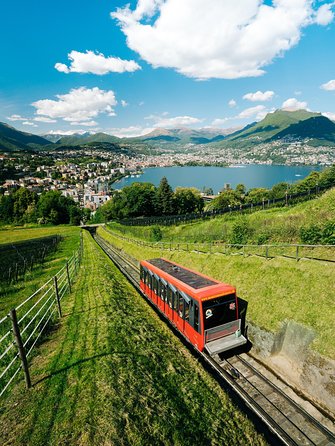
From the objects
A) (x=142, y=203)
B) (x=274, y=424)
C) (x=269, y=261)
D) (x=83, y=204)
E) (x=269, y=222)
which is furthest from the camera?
(x=83, y=204)

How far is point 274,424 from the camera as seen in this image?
328 inches

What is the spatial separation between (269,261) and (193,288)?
5.59 meters

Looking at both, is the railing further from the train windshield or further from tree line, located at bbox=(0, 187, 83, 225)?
tree line, located at bbox=(0, 187, 83, 225)


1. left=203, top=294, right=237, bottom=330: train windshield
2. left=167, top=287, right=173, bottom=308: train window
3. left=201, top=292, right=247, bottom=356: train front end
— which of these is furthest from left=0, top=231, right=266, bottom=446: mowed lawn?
left=167, top=287, right=173, bottom=308: train window

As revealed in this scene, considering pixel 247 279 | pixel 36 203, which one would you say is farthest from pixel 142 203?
pixel 247 279

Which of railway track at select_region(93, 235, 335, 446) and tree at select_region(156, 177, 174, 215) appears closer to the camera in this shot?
railway track at select_region(93, 235, 335, 446)

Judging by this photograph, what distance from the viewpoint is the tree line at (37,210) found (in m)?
106

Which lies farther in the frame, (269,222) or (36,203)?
(36,203)

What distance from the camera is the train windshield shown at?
11.2 m

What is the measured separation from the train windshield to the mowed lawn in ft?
6.39

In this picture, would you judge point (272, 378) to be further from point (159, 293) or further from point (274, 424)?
point (159, 293)

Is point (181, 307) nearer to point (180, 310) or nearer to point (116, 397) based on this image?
point (180, 310)

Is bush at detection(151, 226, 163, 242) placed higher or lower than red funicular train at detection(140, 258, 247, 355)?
lower

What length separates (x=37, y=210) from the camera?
108938 mm
